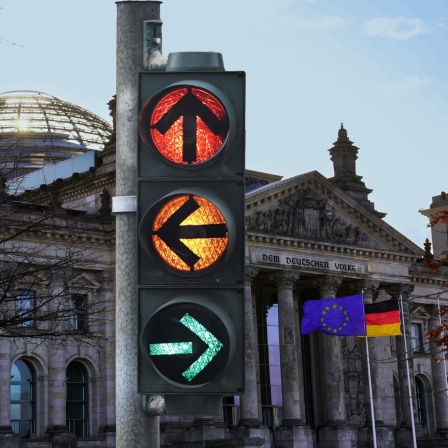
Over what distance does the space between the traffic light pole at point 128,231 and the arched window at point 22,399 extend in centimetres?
5668

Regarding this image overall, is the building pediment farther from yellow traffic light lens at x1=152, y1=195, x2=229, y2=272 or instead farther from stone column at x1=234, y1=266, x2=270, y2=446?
yellow traffic light lens at x1=152, y1=195, x2=229, y2=272

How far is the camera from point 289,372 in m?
67.0

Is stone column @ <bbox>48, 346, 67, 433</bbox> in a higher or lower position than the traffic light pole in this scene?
higher

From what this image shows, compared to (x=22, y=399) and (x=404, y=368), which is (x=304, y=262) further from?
(x=22, y=399)

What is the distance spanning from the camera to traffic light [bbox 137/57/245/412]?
5566 millimetres

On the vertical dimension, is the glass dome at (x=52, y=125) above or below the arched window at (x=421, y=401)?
above

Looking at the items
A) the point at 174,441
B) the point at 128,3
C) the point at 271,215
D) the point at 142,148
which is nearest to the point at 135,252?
the point at 142,148

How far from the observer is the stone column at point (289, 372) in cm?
6619

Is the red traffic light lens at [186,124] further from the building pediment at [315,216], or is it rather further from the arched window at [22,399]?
the building pediment at [315,216]

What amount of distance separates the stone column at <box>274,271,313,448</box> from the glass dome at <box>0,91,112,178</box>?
24.1 metres

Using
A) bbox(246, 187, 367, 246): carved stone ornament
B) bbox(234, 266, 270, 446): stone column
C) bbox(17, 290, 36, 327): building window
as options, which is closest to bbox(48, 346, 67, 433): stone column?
bbox(234, 266, 270, 446): stone column

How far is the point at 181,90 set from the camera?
5.76 m

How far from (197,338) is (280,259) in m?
63.1

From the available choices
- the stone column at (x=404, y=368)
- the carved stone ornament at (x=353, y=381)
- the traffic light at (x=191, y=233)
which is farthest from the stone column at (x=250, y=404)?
the traffic light at (x=191, y=233)
